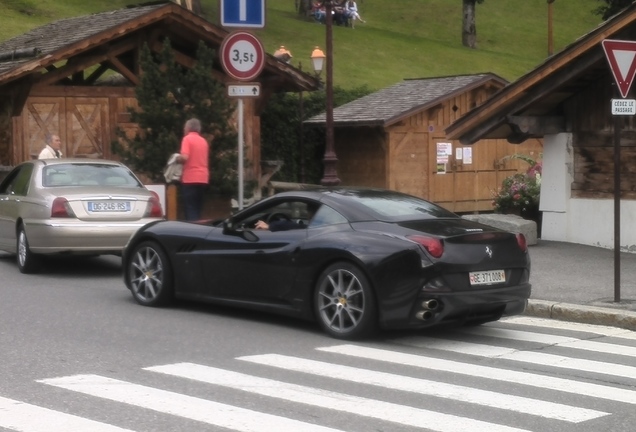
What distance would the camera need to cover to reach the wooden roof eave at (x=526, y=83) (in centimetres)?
1518

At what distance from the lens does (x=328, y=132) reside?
2434 cm

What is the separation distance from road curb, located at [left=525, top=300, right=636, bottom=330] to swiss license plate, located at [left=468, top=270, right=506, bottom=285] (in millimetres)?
1766

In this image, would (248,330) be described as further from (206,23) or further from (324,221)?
(206,23)

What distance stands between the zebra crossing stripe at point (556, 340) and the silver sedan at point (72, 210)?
5.29 metres

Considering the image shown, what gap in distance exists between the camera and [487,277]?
990 centimetres

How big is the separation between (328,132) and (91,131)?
500 cm

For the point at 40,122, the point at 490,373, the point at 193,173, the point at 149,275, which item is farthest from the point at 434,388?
the point at 40,122

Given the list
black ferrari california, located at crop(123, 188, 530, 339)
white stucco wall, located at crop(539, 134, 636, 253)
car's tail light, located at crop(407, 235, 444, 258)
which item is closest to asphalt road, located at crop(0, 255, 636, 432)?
black ferrari california, located at crop(123, 188, 530, 339)

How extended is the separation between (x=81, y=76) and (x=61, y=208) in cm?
1093

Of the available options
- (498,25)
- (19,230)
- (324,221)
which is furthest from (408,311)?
(498,25)

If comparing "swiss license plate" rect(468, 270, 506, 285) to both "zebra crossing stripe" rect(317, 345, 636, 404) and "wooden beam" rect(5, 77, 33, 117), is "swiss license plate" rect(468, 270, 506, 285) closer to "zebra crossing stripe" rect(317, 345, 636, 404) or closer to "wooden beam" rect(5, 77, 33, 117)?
"zebra crossing stripe" rect(317, 345, 636, 404)

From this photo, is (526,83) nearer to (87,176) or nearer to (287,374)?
(87,176)

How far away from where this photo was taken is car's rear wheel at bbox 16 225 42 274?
14.3m

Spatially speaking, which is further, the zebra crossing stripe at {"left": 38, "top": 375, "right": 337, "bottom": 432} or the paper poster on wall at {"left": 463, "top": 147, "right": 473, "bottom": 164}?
the paper poster on wall at {"left": 463, "top": 147, "right": 473, "bottom": 164}
